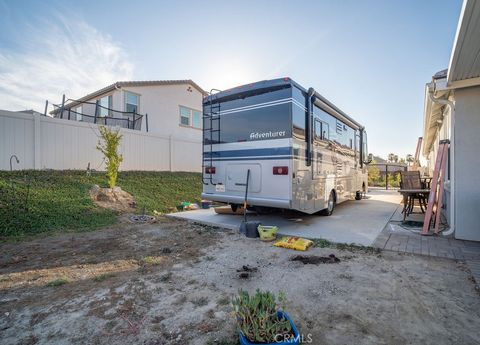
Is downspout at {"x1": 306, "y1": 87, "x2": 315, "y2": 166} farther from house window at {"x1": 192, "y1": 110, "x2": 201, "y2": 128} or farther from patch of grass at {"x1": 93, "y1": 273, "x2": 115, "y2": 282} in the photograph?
house window at {"x1": 192, "y1": 110, "x2": 201, "y2": 128}

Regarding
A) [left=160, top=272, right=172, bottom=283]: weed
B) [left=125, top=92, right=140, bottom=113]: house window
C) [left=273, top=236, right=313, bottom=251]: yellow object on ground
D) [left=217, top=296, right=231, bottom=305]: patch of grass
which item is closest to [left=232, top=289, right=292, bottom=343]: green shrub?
[left=217, top=296, right=231, bottom=305]: patch of grass

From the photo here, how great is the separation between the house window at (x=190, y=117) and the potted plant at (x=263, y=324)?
55.9 ft

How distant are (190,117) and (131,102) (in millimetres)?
4198

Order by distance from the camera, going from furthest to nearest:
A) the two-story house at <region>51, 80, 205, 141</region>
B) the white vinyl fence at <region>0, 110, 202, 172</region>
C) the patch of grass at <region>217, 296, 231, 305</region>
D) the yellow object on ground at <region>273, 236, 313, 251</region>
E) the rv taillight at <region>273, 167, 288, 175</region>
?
the two-story house at <region>51, 80, 205, 141</region>, the white vinyl fence at <region>0, 110, 202, 172</region>, the rv taillight at <region>273, 167, 288, 175</region>, the yellow object on ground at <region>273, 236, 313, 251</region>, the patch of grass at <region>217, 296, 231, 305</region>

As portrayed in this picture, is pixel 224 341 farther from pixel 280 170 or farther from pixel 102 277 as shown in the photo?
pixel 280 170

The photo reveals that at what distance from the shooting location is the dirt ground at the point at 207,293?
2096mm

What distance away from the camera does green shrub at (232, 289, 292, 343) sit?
1.76 meters

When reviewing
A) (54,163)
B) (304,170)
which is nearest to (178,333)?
(304,170)

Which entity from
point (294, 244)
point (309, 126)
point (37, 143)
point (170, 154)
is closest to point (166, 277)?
point (294, 244)

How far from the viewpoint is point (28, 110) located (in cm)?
1684

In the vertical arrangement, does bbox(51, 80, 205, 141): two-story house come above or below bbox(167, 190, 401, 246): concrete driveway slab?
above

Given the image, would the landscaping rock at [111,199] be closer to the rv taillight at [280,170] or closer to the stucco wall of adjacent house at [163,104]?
the rv taillight at [280,170]

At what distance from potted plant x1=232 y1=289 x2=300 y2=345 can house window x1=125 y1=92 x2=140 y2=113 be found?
1544 centimetres

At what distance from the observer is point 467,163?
4750mm
